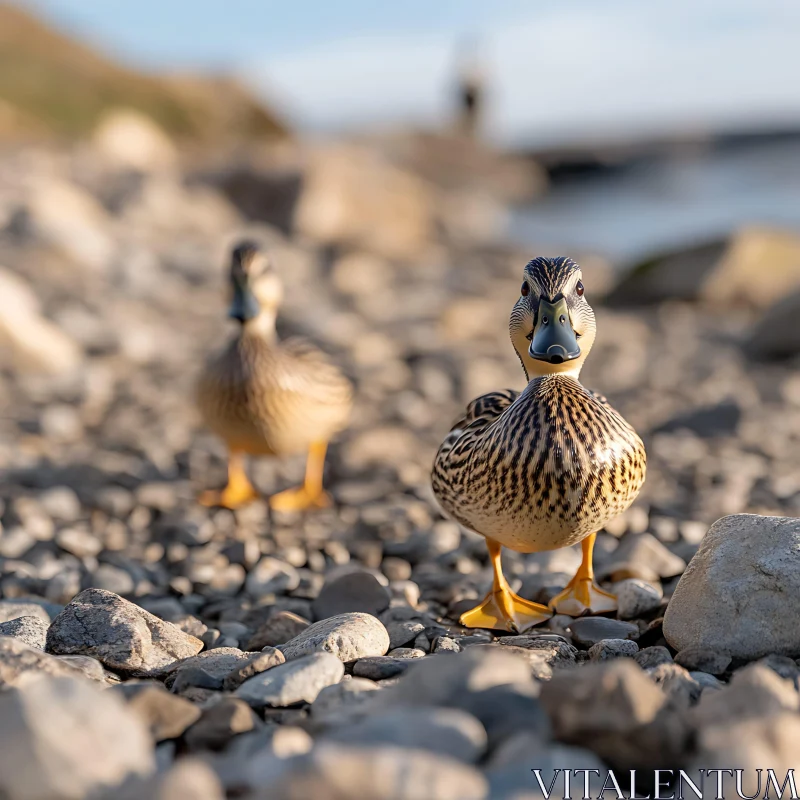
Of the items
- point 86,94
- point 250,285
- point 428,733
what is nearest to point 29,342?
point 250,285

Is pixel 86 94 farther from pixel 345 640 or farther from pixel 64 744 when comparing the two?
pixel 64 744

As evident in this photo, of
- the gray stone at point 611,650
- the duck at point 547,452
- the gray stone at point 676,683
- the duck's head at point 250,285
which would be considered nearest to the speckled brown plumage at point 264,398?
the duck's head at point 250,285

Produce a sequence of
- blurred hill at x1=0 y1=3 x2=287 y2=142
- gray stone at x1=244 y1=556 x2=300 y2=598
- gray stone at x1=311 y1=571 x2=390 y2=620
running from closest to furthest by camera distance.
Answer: gray stone at x1=311 y1=571 x2=390 y2=620 < gray stone at x1=244 y1=556 x2=300 y2=598 < blurred hill at x1=0 y1=3 x2=287 y2=142

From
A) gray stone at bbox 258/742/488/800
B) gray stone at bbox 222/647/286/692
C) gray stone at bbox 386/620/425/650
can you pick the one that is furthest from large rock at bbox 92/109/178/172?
gray stone at bbox 258/742/488/800

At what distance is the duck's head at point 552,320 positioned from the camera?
325cm

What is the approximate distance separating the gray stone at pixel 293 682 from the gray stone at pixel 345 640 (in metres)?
0.21

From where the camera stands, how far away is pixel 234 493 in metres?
5.48

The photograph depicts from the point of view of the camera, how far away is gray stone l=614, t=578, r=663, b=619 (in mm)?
3662

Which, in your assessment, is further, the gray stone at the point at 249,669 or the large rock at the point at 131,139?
the large rock at the point at 131,139

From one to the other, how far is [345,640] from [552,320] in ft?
4.03

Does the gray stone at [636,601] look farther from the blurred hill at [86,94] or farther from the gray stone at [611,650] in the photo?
the blurred hill at [86,94]

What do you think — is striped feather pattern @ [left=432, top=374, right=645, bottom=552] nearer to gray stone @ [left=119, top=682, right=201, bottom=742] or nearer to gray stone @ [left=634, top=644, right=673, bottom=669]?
gray stone @ [left=634, top=644, right=673, bottom=669]

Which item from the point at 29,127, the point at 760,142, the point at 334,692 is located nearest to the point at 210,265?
the point at 334,692

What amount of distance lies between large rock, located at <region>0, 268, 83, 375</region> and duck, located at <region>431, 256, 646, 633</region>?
16.5 feet
